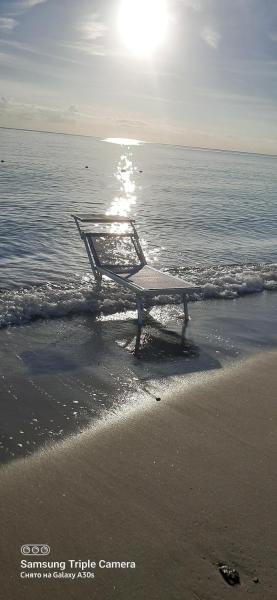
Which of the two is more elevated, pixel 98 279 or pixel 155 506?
pixel 98 279

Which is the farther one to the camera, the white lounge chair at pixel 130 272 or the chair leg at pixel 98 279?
the chair leg at pixel 98 279

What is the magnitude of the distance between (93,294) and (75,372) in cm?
351

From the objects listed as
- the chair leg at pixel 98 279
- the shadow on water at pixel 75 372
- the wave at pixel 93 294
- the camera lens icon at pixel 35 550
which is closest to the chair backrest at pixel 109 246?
the chair leg at pixel 98 279

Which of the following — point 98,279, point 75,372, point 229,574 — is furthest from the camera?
point 98,279

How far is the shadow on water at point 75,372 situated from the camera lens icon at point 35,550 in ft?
3.36

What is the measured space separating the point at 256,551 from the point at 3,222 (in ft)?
49.1

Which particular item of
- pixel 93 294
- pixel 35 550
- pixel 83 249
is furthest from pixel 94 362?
pixel 83 249

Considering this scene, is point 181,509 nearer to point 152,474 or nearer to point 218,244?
point 152,474

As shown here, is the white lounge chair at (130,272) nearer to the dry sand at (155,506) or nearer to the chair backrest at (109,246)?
the chair backrest at (109,246)

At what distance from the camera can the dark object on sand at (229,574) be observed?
10.8ft

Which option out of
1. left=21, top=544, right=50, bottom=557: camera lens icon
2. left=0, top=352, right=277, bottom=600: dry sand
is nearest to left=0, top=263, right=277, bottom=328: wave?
left=0, top=352, right=277, bottom=600: dry sand

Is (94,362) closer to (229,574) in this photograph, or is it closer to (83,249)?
(229,574)

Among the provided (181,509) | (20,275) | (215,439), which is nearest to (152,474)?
(181,509)

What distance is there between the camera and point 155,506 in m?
3.90
